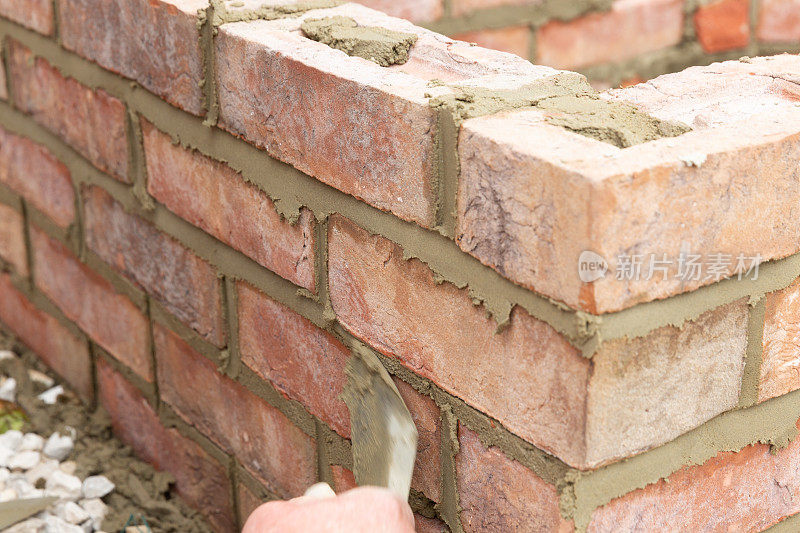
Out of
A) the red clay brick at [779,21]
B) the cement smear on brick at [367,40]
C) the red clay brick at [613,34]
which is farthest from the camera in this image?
the red clay brick at [779,21]

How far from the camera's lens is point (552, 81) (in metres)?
1.41

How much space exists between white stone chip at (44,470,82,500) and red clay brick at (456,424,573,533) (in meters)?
1.09

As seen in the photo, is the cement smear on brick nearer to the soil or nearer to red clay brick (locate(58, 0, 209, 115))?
red clay brick (locate(58, 0, 209, 115))

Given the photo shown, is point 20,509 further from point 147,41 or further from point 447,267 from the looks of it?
point 447,267

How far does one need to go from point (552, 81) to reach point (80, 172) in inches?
49.9

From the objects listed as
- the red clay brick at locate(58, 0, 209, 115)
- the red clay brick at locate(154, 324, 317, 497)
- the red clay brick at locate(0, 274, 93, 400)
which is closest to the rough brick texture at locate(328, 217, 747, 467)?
the red clay brick at locate(154, 324, 317, 497)

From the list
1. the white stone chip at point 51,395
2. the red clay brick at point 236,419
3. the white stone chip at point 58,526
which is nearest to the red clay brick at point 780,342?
the red clay brick at point 236,419

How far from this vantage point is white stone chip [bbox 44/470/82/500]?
218 centimetres

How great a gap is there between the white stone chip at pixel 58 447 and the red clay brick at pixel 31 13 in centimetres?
91

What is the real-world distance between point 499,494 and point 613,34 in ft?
6.99

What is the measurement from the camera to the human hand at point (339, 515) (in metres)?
1.25

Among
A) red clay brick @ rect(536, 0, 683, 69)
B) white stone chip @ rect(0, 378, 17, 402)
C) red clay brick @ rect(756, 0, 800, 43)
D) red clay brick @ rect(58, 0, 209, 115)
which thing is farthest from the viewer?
red clay brick @ rect(756, 0, 800, 43)

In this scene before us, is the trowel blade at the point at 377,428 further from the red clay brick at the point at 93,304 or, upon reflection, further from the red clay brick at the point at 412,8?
the red clay brick at the point at 412,8

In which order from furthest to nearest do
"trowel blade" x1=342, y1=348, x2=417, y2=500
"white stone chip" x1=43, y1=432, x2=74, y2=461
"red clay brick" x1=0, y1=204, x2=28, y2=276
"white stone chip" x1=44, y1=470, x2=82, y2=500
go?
"red clay brick" x1=0, y1=204, x2=28, y2=276, "white stone chip" x1=43, y1=432, x2=74, y2=461, "white stone chip" x1=44, y1=470, x2=82, y2=500, "trowel blade" x1=342, y1=348, x2=417, y2=500
